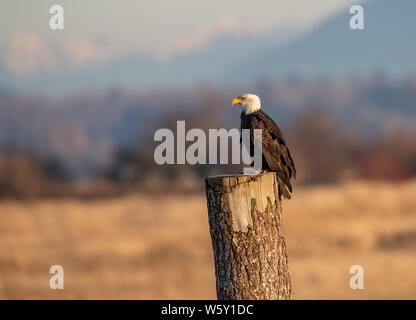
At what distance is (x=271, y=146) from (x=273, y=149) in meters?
0.06

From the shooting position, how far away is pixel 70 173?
118ft

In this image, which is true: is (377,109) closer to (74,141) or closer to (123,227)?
(74,141)

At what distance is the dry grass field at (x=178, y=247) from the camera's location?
12391 mm

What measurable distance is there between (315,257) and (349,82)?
75.0 m

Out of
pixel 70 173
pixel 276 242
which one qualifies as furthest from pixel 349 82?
pixel 276 242

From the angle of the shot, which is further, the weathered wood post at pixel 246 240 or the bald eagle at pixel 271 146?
the bald eagle at pixel 271 146

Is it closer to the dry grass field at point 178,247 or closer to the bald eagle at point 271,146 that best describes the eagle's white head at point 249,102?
the bald eagle at point 271,146

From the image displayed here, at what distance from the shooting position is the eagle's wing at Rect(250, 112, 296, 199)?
689cm

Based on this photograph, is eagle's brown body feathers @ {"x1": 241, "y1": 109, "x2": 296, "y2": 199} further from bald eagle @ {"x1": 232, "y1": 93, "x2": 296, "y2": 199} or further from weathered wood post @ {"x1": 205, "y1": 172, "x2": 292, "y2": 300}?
weathered wood post @ {"x1": 205, "y1": 172, "x2": 292, "y2": 300}

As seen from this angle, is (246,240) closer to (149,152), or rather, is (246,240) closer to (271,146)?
(271,146)

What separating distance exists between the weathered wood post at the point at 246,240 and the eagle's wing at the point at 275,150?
1038 mm

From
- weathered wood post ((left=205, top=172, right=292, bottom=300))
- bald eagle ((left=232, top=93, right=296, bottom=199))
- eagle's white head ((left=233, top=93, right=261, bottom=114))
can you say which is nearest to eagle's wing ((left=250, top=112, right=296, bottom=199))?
bald eagle ((left=232, top=93, right=296, bottom=199))

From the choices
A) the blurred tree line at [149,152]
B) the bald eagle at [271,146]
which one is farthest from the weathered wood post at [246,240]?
the blurred tree line at [149,152]

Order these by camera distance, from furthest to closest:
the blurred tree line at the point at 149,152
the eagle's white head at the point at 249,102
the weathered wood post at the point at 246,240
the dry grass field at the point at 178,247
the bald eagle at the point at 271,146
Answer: the blurred tree line at the point at 149,152 → the dry grass field at the point at 178,247 → the eagle's white head at the point at 249,102 → the bald eagle at the point at 271,146 → the weathered wood post at the point at 246,240
